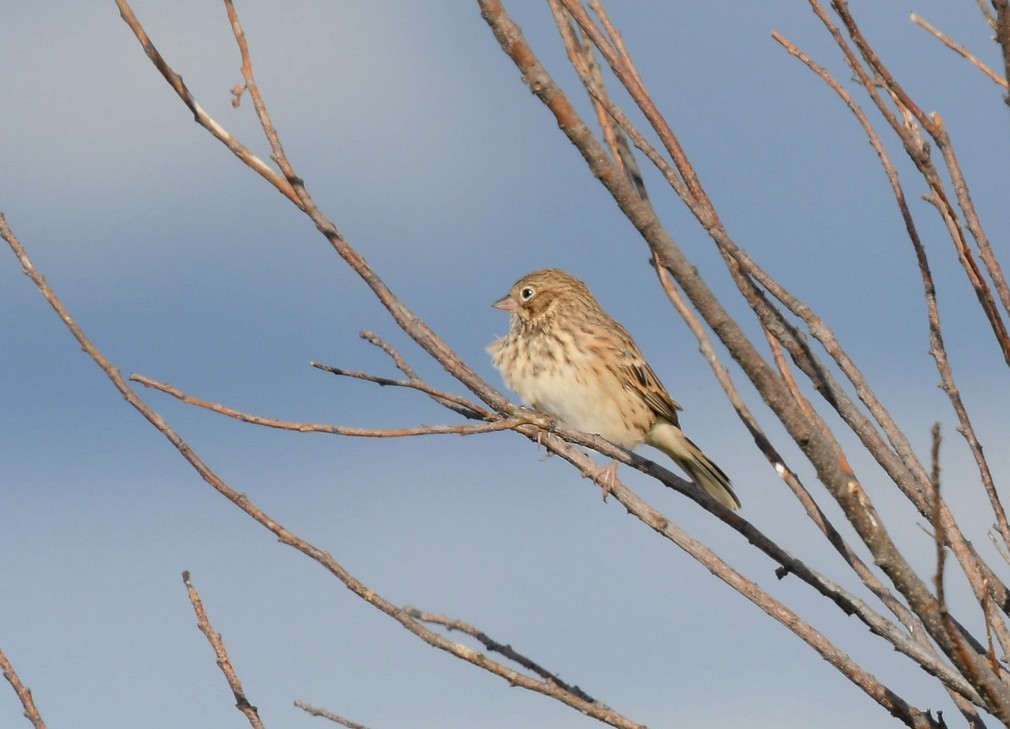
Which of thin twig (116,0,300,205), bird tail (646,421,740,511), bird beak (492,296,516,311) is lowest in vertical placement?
thin twig (116,0,300,205)

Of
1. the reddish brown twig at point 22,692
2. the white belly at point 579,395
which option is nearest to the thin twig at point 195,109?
the reddish brown twig at point 22,692

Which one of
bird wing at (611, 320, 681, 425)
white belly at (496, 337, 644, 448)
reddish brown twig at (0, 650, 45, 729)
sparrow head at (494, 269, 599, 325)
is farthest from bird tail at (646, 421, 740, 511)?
reddish brown twig at (0, 650, 45, 729)

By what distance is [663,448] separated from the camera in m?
8.97

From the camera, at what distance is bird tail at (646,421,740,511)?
8.38 metres

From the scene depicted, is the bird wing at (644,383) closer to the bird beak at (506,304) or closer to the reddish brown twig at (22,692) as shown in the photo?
the bird beak at (506,304)

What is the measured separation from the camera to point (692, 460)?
344 inches

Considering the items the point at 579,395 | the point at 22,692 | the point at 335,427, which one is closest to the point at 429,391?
the point at 335,427

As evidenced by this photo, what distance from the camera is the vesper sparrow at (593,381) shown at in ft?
28.1

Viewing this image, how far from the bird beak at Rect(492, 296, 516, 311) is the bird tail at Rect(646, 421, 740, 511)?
4.91 ft

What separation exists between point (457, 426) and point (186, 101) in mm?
1374

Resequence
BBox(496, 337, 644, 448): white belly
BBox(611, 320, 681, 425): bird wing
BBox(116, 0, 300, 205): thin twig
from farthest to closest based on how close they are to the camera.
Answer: BBox(611, 320, 681, 425): bird wing
BBox(496, 337, 644, 448): white belly
BBox(116, 0, 300, 205): thin twig

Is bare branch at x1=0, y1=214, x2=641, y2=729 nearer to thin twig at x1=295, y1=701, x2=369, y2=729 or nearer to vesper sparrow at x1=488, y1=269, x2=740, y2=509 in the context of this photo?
thin twig at x1=295, y1=701, x2=369, y2=729

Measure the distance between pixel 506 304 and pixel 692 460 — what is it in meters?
1.94

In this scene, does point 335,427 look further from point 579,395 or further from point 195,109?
point 579,395
